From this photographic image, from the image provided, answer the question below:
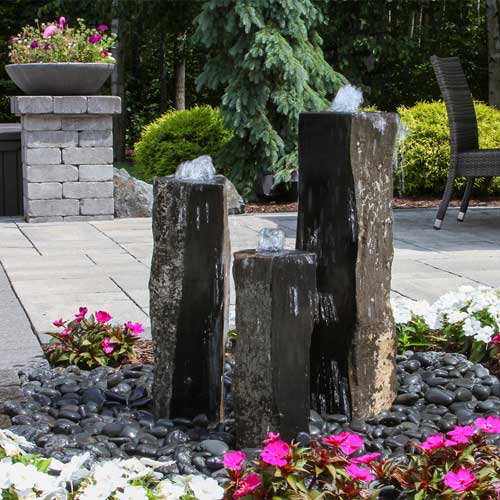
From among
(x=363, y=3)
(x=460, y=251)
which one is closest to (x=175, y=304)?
(x=460, y=251)

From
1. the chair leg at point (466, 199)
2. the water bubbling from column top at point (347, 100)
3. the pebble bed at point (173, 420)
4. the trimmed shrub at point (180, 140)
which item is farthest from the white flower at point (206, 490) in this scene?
the trimmed shrub at point (180, 140)

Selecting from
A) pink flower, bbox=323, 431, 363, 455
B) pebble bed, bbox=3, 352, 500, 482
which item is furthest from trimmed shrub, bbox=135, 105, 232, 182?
pink flower, bbox=323, 431, 363, 455

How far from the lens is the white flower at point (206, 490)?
2.19 m

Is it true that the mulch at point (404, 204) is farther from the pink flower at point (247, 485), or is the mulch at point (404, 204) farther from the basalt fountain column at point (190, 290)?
the pink flower at point (247, 485)

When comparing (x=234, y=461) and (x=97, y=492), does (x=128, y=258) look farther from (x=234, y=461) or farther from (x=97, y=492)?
(x=97, y=492)

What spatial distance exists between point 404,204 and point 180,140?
7.81 ft

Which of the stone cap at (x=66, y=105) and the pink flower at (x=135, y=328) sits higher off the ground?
the stone cap at (x=66, y=105)

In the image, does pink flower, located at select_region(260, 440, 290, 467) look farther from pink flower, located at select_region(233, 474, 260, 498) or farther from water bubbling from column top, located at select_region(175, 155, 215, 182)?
water bubbling from column top, located at select_region(175, 155, 215, 182)

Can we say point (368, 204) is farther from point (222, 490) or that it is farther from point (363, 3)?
point (363, 3)

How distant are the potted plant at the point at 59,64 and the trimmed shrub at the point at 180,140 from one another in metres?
1.63

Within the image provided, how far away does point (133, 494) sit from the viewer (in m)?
2.13

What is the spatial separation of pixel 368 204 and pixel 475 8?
1246 centimetres

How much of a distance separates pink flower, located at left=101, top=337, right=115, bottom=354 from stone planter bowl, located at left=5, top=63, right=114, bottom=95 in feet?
15.7

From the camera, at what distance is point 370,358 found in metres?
3.12
